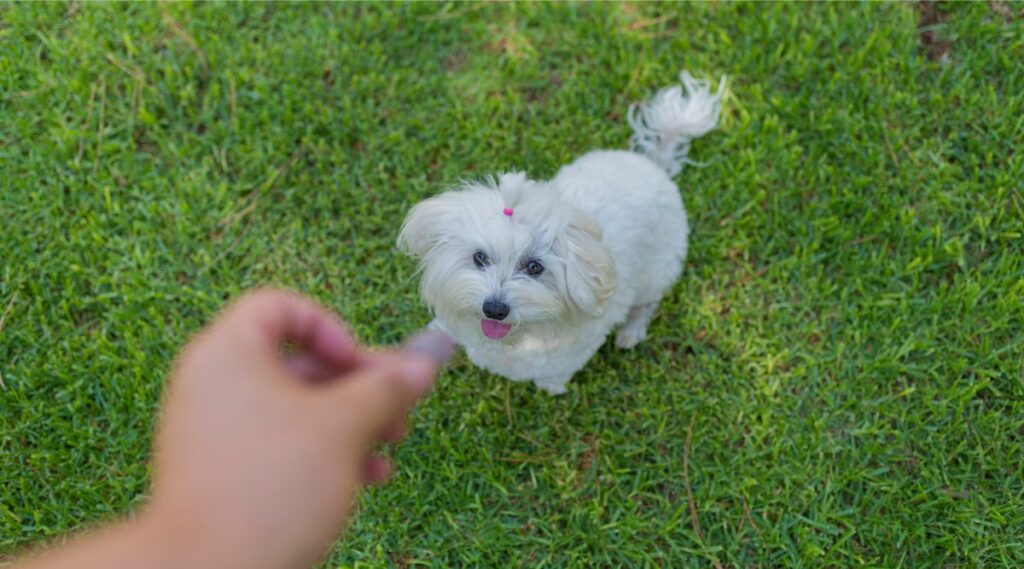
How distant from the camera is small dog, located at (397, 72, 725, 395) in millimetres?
2293

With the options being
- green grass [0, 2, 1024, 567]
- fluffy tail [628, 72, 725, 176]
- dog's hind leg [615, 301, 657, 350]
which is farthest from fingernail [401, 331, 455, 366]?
fluffy tail [628, 72, 725, 176]

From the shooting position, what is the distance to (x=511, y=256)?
2295mm

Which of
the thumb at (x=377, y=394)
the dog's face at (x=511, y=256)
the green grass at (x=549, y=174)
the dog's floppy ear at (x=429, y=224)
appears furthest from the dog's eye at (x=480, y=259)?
the green grass at (x=549, y=174)

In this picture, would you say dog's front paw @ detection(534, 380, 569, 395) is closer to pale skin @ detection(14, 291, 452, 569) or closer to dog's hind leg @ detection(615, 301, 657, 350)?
dog's hind leg @ detection(615, 301, 657, 350)

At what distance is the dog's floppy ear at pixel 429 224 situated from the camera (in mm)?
2363

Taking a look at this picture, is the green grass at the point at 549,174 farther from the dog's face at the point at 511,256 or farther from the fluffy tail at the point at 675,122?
the dog's face at the point at 511,256

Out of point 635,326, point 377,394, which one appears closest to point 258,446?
point 377,394

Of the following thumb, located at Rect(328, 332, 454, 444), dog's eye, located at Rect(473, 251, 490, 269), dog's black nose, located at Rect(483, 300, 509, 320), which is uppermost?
thumb, located at Rect(328, 332, 454, 444)

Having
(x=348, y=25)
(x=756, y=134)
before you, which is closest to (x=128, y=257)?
(x=348, y=25)

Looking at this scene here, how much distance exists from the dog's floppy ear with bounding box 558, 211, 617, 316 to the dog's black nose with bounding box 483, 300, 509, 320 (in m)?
0.23

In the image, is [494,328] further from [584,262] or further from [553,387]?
[553,387]

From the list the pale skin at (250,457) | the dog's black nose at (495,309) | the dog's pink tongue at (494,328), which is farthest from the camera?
A: the dog's pink tongue at (494,328)

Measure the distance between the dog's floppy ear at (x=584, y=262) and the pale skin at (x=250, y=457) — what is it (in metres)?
1.09

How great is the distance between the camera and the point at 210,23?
3.97 m
